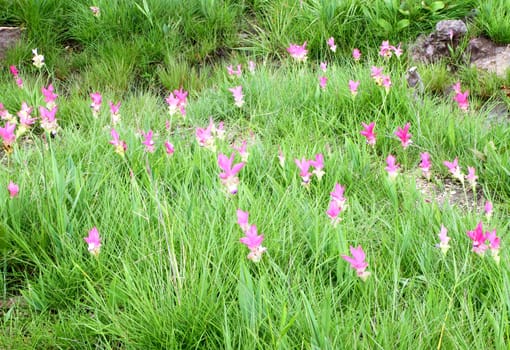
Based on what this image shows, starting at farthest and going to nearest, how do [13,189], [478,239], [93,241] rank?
[13,189] → [93,241] → [478,239]

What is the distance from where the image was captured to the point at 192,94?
3.83 m

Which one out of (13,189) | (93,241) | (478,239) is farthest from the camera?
(13,189)

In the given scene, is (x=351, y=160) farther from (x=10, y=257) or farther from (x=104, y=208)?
(x=10, y=257)

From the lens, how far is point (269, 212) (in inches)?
82.0

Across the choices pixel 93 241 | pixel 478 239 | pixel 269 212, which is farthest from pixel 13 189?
pixel 478 239

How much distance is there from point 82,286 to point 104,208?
0.38m

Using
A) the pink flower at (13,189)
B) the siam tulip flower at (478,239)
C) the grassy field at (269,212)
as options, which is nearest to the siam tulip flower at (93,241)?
the grassy field at (269,212)

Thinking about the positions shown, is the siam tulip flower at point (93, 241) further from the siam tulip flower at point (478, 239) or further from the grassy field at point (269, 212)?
the siam tulip flower at point (478, 239)

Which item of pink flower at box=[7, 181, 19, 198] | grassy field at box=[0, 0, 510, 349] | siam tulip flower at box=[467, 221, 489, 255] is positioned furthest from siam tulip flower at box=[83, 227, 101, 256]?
siam tulip flower at box=[467, 221, 489, 255]

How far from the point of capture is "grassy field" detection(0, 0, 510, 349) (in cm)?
157

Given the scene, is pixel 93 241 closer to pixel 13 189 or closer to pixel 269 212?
pixel 13 189

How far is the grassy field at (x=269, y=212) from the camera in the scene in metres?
1.57

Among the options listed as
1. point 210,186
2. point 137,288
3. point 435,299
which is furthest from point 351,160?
point 137,288

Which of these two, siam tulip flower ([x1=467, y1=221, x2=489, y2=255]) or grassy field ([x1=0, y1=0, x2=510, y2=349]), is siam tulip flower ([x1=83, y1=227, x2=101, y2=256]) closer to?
grassy field ([x1=0, y1=0, x2=510, y2=349])
